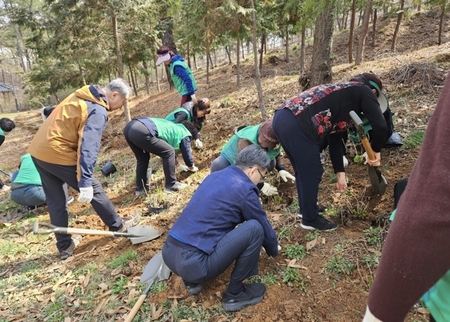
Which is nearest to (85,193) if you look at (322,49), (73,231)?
(73,231)

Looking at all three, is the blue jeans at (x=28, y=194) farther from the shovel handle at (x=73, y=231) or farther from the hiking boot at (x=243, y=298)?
the hiking boot at (x=243, y=298)

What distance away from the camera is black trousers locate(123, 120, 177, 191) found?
15.0ft

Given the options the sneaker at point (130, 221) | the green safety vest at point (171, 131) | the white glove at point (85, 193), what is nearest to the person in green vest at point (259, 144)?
the green safety vest at point (171, 131)

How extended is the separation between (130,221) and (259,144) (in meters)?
2.17

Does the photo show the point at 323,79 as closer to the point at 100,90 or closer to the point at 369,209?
the point at 369,209

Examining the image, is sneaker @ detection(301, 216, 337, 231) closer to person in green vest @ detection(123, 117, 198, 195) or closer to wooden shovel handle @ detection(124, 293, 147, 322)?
wooden shovel handle @ detection(124, 293, 147, 322)

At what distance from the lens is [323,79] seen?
604 centimetres

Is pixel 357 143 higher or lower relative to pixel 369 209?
higher

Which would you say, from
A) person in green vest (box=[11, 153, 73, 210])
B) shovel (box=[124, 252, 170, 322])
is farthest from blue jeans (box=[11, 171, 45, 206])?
shovel (box=[124, 252, 170, 322])

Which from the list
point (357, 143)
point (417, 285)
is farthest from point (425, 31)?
point (417, 285)

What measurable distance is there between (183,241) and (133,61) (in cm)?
1415

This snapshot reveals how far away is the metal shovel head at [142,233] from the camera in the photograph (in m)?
3.70

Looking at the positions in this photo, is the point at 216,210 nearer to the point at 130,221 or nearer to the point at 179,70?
the point at 130,221

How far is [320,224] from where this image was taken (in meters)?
3.22
